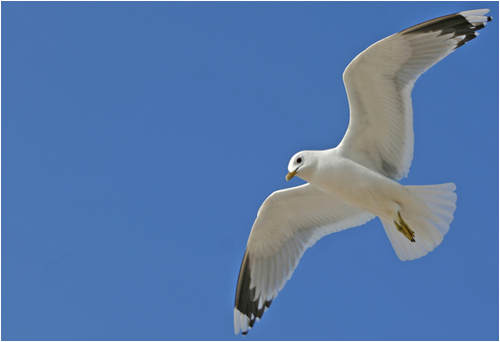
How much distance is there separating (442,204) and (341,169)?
970mm

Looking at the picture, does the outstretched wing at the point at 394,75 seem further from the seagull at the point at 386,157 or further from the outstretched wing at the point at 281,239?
the outstretched wing at the point at 281,239

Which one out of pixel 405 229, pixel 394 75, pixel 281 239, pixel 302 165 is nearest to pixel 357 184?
pixel 302 165

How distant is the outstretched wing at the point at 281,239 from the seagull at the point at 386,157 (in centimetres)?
2

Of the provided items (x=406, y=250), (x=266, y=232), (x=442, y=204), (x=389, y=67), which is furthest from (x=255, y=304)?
(x=389, y=67)

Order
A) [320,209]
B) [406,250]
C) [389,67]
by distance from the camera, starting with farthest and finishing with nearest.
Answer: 1. [320,209]
2. [406,250]
3. [389,67]

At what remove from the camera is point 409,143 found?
6297mm

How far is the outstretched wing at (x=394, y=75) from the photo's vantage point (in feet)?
19.2

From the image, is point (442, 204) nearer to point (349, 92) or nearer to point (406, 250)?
point (406, 250)

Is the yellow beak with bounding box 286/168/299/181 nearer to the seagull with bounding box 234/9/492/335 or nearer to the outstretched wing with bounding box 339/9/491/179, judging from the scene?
the seagull with bounding box 234/9/492/335

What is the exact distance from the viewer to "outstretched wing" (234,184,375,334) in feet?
22.4

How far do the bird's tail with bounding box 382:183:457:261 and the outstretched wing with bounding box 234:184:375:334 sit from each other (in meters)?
0.55

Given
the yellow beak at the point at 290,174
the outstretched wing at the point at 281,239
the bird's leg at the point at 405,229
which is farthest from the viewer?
the outstretched wing at the point at 281,239

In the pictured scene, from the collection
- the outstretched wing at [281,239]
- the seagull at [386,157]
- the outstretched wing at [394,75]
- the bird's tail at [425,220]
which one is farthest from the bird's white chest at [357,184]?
the outstretched wing at [281,239]

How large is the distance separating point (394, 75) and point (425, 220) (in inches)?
53.6
